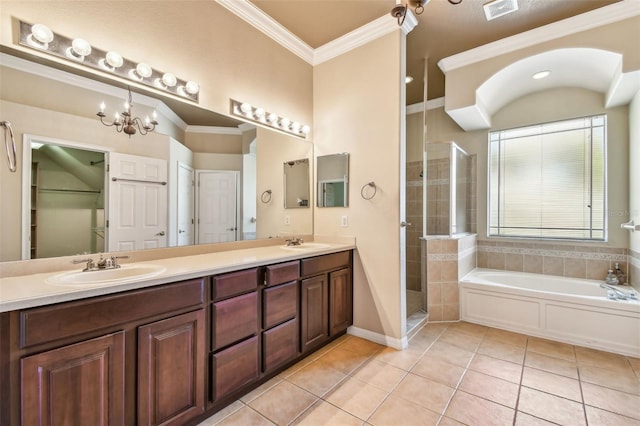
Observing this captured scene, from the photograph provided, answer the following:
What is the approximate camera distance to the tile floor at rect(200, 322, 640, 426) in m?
1.58

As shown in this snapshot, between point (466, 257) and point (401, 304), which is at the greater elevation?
point (466, 257)

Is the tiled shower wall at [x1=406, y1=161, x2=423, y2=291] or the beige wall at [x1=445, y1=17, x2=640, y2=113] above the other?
the beige wall at [x1=445, y1=17, x2=640, y2=113]

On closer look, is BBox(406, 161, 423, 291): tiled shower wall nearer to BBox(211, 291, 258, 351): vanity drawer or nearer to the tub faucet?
the tub faucet

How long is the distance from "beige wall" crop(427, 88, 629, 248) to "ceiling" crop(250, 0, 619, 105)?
115 cm

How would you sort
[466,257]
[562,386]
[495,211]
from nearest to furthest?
[562,386] < [466,257] < [495,211]

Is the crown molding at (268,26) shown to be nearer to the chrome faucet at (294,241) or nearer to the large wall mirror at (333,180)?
the large wall mirror at (333,180)

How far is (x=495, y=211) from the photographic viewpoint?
3695 millimetres

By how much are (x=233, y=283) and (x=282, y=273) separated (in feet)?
1.28

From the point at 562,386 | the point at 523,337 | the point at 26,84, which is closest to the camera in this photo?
the point at 26,84

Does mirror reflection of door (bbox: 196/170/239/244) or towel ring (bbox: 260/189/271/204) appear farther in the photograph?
towel ring (bbox: 260/189/271/204)

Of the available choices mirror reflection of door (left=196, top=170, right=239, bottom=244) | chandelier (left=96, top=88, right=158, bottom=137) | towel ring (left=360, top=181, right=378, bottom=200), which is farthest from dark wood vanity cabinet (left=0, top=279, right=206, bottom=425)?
towel ring (left=360, top=181, right=378, bottom=200)

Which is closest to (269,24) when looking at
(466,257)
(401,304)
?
(401,304)

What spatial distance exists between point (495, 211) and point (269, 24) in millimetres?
3453

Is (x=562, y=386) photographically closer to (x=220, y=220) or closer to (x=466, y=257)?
(x=466, y=257)
